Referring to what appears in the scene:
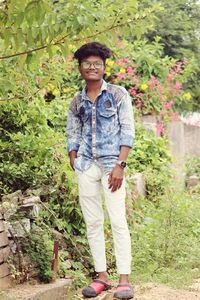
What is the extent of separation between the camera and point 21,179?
21.9 ft

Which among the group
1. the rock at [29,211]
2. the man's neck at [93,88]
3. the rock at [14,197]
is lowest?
the rock at [29,211]

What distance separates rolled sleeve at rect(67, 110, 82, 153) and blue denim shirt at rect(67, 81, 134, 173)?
91 mm

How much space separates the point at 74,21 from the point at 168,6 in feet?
47.8

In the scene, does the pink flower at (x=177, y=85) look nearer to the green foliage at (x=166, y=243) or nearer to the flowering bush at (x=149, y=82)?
the flowering bush at (x=149, y=82)

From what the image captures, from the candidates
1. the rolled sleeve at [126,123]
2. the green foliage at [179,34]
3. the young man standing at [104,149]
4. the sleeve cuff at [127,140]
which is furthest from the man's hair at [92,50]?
the green foliage at [179,34]

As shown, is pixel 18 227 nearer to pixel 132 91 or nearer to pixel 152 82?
pixel 132 91

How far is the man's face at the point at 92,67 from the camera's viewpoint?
496 cm

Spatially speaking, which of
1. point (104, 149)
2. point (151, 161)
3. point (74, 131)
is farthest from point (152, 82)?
point (104, 149)

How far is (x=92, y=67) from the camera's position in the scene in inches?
195

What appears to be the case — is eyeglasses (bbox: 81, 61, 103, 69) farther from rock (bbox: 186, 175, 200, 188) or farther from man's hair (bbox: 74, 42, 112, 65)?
rock (bbox: 186, 175, 200, 188)

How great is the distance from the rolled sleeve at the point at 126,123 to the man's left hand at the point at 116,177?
7.2 inches

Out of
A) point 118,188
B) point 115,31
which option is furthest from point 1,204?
point 115,31

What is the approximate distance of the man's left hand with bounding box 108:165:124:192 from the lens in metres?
4.87

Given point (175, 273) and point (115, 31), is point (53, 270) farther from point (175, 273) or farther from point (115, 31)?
point (115, 31)
